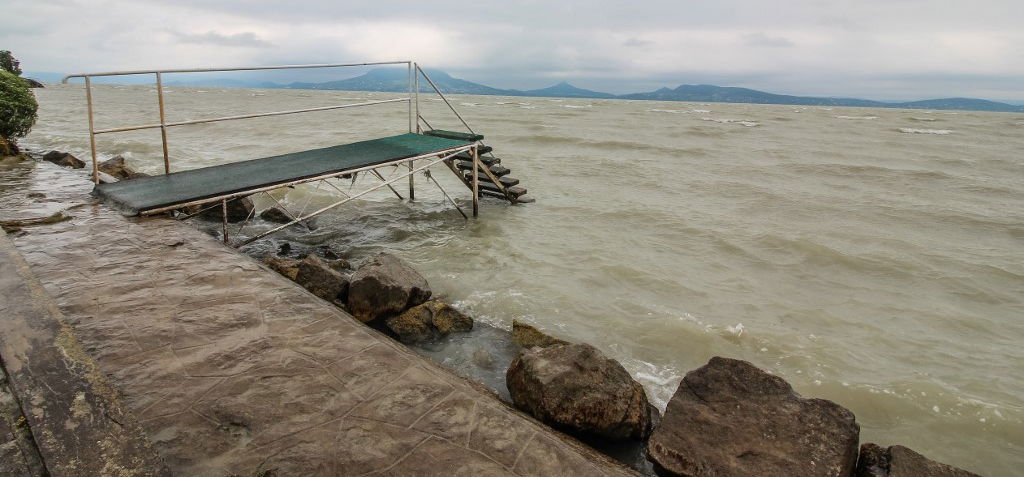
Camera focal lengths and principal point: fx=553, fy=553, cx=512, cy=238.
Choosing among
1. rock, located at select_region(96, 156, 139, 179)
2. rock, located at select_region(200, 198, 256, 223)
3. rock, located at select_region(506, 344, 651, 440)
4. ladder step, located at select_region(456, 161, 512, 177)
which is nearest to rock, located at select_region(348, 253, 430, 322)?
rock, located at select_region(506, 344, 651, 440)

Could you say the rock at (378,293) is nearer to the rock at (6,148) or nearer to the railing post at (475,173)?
the railing post at (475,173)

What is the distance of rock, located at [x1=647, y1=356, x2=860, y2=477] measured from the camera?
3.46 metres

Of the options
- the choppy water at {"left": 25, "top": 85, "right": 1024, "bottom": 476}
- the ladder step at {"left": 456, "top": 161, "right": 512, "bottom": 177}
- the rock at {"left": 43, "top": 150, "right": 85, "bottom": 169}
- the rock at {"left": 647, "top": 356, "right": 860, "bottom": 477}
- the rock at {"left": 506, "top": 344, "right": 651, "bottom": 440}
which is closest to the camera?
the rock at {"left": 647, "top": 356, "right": 860, "bottom": 477}

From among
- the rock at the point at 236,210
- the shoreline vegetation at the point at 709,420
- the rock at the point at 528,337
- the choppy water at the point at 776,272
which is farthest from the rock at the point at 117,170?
the shoreline vegetation at the point at 709,420

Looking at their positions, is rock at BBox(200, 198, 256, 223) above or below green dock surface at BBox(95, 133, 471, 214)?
below

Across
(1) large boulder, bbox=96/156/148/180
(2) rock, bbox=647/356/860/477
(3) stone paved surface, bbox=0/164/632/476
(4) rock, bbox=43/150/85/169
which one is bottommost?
(2) rock, bbox=647/356/860/477

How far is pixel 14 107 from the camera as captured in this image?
1235 cm

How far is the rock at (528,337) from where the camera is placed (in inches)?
223

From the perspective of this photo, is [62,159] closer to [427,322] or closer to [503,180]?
[503,180]

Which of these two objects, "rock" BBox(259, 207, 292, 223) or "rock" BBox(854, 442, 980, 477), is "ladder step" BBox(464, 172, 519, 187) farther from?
"rock" BBox(854, 442, 980, 477)

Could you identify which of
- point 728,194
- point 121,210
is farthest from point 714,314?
point 728,194

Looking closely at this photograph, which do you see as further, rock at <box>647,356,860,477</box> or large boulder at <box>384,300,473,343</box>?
large boulder at <box>384,300,473,343</box>

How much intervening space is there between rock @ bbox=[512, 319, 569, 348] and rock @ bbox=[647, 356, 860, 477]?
5.90ft

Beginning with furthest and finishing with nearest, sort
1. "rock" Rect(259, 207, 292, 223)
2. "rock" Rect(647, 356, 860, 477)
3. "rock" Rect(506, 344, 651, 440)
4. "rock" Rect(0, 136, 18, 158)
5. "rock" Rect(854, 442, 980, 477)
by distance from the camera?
1. "rock" Rect(0, 136, 18, 158)
2. "rock" Rect(259, 207, 292, 223)
3. "rock" Rect(506, 344, 651, 440)
4. "rock" Rect(647, 356, 860, 477)
5. "rock" Rect(854, 442, 980, 477)
